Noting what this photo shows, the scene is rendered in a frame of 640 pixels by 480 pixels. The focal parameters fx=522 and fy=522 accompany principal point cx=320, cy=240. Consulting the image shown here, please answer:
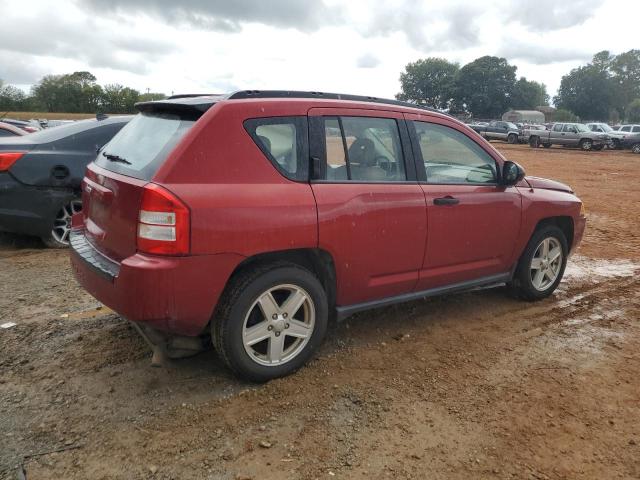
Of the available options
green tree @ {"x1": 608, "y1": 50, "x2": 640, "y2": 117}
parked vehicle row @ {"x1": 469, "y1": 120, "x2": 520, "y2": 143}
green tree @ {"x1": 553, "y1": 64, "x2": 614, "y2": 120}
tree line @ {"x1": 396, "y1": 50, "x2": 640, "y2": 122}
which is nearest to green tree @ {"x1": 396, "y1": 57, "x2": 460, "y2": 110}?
tree line @ {"x1": 396, "y1": 50, "x2": 640, "y2": 122}

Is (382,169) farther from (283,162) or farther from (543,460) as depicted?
(543,460)

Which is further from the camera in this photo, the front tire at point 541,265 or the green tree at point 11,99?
the green tree at point 11,99

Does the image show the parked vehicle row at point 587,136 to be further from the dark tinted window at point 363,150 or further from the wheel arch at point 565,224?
the dark tinted window at point 363,150

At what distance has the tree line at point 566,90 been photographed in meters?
84.8

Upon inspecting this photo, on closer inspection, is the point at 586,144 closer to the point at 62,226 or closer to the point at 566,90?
the point at 62,226

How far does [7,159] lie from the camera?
5.49m

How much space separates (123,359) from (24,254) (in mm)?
3149

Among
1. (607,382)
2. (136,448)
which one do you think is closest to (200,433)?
(136,448)

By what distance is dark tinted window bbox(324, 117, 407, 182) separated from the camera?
132 inches

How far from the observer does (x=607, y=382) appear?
3373 millimetres

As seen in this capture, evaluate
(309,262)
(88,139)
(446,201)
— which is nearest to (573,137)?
(88,139)

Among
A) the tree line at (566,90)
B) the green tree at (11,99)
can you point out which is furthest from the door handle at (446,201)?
the tree line at (566,90)

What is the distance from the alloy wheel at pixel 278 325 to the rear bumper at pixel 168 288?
11.2 inches

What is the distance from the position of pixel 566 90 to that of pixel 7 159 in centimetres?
9714
